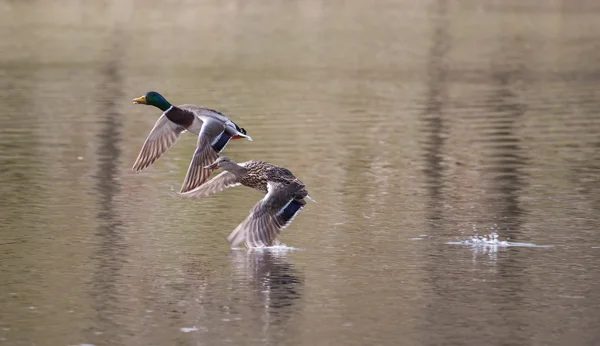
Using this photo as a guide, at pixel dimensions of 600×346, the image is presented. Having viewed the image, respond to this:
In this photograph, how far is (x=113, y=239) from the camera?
49.5 feet

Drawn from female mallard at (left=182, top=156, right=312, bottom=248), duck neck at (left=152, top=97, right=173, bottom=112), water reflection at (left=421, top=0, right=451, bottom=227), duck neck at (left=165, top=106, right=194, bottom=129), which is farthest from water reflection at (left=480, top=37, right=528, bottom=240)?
duck neck at (left=152, top=97, right=173, bottom=112)

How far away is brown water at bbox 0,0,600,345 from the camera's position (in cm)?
1185

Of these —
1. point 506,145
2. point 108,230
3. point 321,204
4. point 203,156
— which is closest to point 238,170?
point 203,156

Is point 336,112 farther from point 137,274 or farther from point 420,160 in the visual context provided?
point 137,274

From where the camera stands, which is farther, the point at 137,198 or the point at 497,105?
the point at 497,105

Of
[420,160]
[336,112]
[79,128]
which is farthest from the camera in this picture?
[336,112]

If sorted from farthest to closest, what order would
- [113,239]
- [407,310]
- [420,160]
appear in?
[420,160], [113,239], [407,310]

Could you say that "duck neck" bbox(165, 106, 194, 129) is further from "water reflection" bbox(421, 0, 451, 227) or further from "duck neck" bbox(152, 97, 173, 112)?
"water reflection" bbox(421, 0, 451, 227)

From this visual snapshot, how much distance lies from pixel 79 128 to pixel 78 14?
110 ft

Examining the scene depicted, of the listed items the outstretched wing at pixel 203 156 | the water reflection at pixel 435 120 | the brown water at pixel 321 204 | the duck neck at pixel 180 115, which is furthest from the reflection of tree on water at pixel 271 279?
the water reflection at pixel 435 120

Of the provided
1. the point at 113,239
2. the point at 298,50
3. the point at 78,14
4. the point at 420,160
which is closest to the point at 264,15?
the point at 78,14

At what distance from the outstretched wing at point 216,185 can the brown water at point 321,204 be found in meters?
0.44

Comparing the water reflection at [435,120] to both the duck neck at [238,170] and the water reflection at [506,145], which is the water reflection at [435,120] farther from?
the duck neck at [238,170]

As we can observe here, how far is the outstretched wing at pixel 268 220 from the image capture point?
45.5 feet
